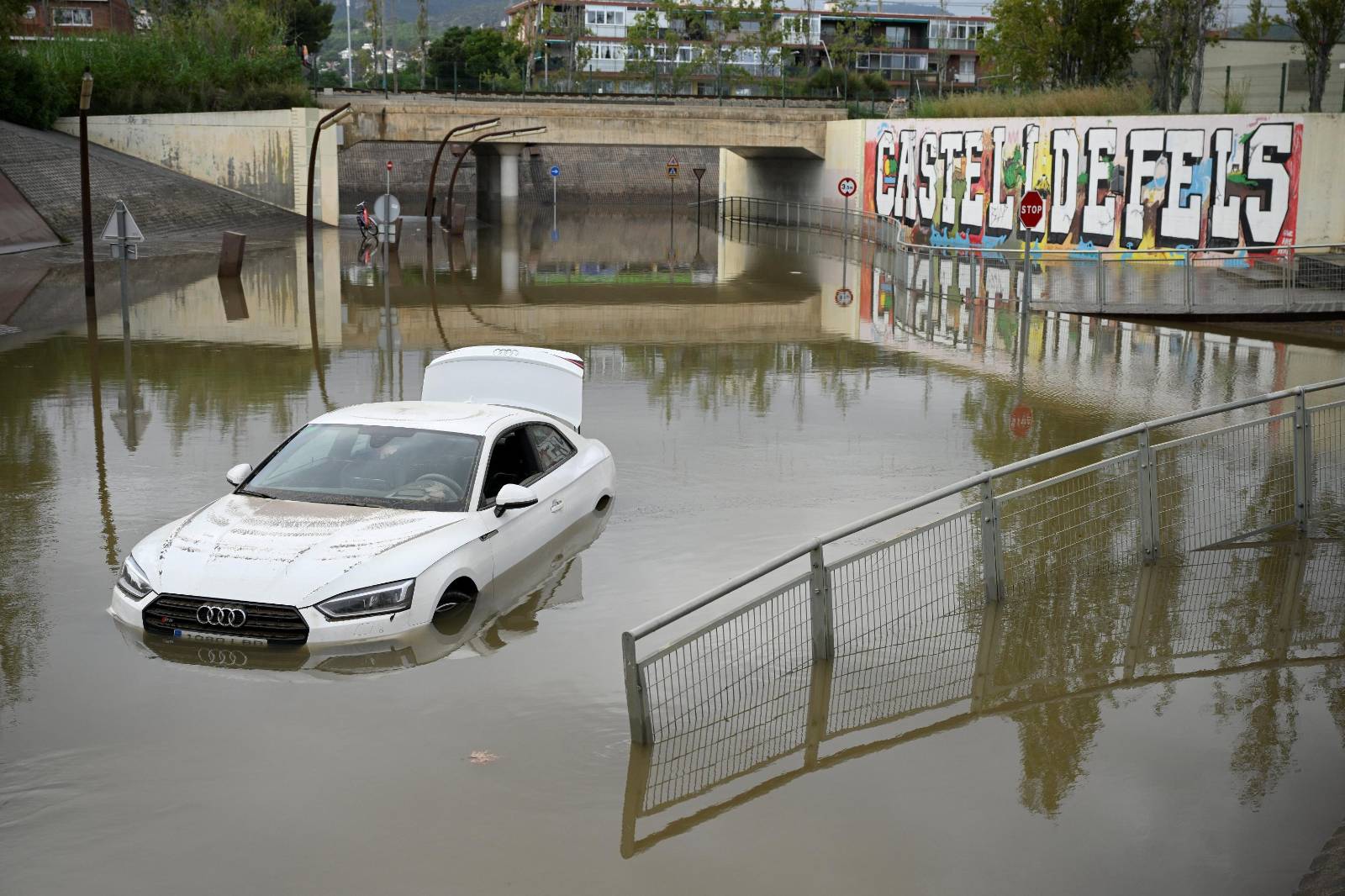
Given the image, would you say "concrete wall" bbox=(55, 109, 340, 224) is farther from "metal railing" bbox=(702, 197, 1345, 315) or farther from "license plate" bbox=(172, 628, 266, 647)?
"license plate" bbox=(172, 628, 266, 647)

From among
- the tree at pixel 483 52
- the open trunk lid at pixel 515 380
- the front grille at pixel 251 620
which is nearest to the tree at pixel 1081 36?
the open trunk lid at pixel 515 380

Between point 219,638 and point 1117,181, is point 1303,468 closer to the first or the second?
point 219,638

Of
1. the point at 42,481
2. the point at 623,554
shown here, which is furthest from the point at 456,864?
the point at 42,481

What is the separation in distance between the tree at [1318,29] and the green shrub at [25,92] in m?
38.0

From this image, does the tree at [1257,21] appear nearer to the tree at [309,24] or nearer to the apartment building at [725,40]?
the apartment building at [725,40]

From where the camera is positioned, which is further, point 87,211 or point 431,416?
point 87,211

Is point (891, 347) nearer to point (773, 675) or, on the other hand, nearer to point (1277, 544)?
point (1277, 544)

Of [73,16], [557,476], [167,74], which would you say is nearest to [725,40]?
[73,16]

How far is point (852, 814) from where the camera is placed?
6910 mm

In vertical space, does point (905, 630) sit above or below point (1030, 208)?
below

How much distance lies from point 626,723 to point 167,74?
53.6 m

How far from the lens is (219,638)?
28.8 feet

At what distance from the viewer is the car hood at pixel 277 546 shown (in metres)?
8.77

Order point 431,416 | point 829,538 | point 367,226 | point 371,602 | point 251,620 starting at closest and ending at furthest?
point 829,538 → point 251,620 → point 371,602 → point 431,416 → point 367,226
